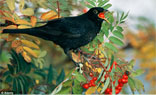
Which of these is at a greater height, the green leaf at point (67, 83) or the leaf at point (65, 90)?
the green leaf at point (67, 83)

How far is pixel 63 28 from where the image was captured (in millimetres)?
1279

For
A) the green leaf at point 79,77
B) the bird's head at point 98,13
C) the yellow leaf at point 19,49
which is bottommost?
the green leaf at point 79,77

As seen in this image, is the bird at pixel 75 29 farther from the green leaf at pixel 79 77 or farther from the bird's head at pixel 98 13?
the green leaf at pixel 79 77

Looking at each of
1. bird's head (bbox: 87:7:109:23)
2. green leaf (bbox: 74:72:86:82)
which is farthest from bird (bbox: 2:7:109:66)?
green leaf (bbox: 74:72:86:82)

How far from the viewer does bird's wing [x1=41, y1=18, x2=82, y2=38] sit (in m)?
1.25

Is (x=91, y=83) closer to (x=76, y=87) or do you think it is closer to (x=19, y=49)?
(x=76, y=87)

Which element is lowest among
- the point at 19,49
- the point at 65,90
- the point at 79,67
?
the point at 65,90

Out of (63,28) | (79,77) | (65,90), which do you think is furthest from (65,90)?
(63,28)

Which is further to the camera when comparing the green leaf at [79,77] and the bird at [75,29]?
the bird at [75,29]

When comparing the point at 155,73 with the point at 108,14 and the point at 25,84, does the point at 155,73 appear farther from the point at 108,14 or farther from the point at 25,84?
the point at 25,84

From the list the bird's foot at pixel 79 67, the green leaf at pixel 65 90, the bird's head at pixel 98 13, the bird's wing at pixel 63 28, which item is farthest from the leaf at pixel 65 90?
the bird's head at pixel 98 13

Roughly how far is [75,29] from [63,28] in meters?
0.07

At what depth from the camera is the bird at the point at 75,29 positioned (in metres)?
1.25

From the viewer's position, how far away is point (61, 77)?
153cm
